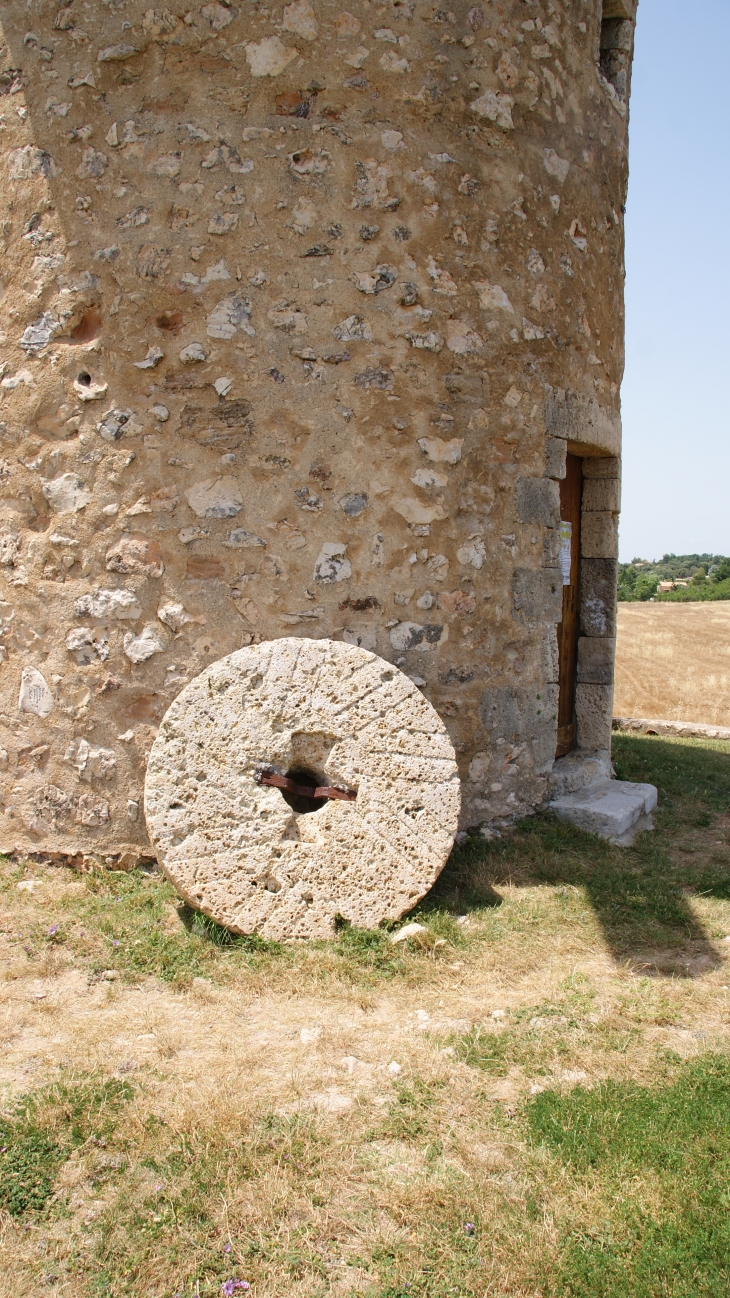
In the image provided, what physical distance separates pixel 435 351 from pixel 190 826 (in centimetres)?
261

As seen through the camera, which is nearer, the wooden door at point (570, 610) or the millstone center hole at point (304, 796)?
the millstone center hole at point (304, 796)

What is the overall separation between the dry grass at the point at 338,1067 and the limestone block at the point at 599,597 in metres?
2.13

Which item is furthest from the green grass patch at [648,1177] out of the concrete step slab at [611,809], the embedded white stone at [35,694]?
the embedded white stone at [35,694]

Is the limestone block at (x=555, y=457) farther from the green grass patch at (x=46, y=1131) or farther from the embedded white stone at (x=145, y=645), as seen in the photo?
the green grass patch at (x=46, y=1131)

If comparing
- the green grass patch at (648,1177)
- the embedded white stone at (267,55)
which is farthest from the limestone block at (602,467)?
the green grass patch at (648,1177)

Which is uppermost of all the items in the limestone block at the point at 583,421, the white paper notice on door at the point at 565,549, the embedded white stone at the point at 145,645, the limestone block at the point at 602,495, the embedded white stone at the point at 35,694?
the limestone block at the point at 583,421

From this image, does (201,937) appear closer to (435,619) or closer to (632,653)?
(435,619)

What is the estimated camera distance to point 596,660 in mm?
6258

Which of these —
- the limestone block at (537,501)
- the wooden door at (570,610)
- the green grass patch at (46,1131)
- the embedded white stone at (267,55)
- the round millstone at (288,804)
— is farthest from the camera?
A: the wooden door at (570,610)

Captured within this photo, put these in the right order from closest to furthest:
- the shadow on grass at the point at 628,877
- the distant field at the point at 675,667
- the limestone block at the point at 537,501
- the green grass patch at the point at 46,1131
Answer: the green grass patch at the point at 46,1131
the shadow on grass at the point at 628,877
the limestone block at the point at 537,501
the distant field at the point at 675,667

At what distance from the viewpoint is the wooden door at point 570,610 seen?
238 inches

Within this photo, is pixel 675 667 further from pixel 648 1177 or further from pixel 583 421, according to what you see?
pixel 648 1177

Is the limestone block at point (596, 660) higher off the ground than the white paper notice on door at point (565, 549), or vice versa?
the white paper notice on door at point (565, 549)

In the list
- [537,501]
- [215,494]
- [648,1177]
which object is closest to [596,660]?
[537,501]
